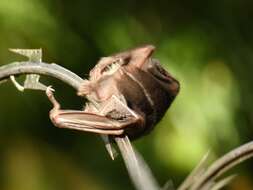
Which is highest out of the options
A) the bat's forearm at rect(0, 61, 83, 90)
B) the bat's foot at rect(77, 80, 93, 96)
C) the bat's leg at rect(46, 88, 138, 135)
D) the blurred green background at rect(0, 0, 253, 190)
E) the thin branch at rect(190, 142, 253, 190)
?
the bat's forearm at rect(0, 61, 83, 90)

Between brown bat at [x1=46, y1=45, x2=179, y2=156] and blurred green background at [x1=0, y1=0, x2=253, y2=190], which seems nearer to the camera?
brown bat at [x1=46, y1=45, x2=179, y2=156]

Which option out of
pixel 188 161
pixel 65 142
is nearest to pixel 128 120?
pixel 188 161

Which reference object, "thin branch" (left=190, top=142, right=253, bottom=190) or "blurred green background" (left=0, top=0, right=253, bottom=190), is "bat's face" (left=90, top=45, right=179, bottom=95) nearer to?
"thin branch" (left=190, top=142, right=253, bottom=190)

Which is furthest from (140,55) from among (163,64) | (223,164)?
(163,64)

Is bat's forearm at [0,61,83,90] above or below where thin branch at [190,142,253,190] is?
above

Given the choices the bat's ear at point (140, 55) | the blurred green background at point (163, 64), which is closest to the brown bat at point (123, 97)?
the bat's ear at point (140, 55)

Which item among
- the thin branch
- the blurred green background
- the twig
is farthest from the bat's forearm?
the blurred green background

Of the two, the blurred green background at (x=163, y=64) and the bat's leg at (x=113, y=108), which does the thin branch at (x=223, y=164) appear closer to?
the bat's leg at (x=113, y=108)
